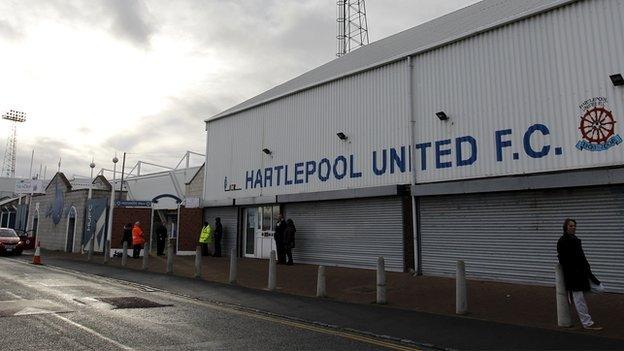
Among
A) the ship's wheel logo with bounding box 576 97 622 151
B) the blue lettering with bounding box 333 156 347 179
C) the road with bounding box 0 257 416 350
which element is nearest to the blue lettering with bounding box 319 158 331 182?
the blue lettering with bounding box 333 156 347 179

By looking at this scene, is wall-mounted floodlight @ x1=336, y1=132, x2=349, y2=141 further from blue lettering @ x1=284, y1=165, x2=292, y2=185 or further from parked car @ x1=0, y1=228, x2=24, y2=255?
parked car @ x1=0, y1=228, x2=24, y2=255

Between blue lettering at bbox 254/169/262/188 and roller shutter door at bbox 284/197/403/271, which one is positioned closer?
roller shutter door at bbox 284/197/403/271

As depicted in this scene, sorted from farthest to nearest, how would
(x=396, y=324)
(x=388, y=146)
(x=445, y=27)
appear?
(x=445, y=27) < (x=388, y=146) < (x=396, y=324)

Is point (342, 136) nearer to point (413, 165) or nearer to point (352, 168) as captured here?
point (352, 168)

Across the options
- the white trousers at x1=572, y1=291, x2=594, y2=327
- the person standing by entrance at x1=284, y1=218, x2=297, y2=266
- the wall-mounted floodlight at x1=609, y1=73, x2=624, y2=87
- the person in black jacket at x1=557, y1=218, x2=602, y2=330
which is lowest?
the white trousers at x1=572, y1=291, x2=594, y2=327

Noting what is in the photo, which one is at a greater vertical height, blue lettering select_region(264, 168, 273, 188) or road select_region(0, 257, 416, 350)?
blue lettering select_region(264, 168, 273, 188)

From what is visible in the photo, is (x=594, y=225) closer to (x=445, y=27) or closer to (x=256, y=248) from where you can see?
(x=445, y=27)

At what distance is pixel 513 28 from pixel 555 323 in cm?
918

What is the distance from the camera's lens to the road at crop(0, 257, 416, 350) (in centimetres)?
662

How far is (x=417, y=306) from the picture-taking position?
1053 cm

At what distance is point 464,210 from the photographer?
14.7m

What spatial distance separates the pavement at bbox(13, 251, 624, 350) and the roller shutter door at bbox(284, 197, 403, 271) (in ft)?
2.98

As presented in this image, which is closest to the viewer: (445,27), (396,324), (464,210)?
(396,324)

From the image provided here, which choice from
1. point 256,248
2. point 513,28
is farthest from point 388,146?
point 256,248
